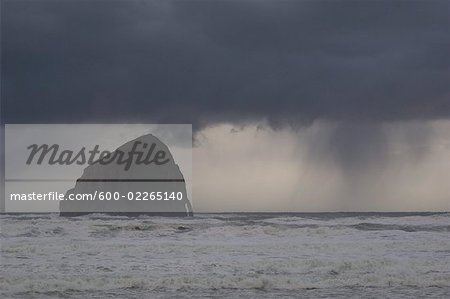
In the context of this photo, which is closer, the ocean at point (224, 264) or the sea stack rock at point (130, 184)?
the ocean at point (224, 264)

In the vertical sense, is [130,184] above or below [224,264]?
above

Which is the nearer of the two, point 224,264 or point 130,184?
point 224,264

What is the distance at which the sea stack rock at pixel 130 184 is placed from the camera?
4888 centimetres

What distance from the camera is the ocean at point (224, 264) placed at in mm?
13234

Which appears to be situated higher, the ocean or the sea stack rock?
the sea stack rock

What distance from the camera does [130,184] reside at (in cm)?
4934

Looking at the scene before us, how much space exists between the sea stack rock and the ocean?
20688mm

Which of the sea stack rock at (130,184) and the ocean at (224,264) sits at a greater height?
the sea stack rock at (130,184)

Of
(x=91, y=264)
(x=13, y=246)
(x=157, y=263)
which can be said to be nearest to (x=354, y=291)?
(x=157, y=263)

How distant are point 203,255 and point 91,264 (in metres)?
3.92

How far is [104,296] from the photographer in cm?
1245

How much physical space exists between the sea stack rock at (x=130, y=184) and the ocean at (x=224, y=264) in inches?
815

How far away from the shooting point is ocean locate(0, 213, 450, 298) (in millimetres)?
13234

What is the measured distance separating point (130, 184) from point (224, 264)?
109ft
